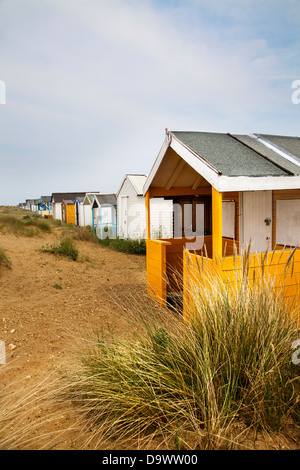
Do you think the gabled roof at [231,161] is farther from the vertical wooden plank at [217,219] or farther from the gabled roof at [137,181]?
the gabled roof at [137,181]

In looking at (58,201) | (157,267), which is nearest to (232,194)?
(157,267)

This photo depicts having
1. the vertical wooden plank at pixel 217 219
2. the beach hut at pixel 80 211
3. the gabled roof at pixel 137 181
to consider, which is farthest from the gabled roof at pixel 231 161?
the beach hut at pixel 80 211

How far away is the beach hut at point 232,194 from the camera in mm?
5312

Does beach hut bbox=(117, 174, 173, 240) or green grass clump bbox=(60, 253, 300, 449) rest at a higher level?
beach hut bbox=(117, 174, 173, 240)

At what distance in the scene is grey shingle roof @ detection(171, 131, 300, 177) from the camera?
215 inches

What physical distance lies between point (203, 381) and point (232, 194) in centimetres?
610

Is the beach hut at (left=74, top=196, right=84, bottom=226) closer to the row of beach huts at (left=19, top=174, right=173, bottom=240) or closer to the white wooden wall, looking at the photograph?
the row of beach huts at (left=19, top=174, right=173, bottom=240)

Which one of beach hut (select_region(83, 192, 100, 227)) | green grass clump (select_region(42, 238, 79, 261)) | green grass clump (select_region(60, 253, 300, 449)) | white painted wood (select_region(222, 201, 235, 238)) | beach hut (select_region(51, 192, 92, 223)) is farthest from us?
beach hut (select_region(51, 192, 92, 223))

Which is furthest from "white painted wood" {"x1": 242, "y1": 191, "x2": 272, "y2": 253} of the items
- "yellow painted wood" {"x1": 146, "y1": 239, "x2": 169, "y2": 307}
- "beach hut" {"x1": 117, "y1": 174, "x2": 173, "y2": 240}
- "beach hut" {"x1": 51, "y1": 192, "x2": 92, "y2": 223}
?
"beach hut" {"x1": 51, "y1": 192, "x2": 92, "y2": 223}

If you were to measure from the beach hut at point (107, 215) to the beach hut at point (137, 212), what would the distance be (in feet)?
3.34

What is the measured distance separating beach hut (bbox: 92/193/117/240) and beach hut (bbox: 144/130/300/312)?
14098mm

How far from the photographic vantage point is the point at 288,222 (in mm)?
7652

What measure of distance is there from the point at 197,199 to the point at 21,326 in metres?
8.58
